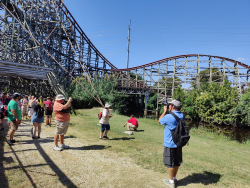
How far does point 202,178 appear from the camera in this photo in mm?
3684

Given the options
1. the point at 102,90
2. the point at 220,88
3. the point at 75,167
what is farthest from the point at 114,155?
the point at 220,88

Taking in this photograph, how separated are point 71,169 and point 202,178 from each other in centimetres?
303

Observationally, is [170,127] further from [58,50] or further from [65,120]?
[58,50]

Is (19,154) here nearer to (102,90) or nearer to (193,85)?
(102,90)

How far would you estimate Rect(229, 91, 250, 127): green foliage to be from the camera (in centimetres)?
1619

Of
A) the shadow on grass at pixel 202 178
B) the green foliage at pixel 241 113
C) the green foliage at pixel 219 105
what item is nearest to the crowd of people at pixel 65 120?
the shadow on grass at pixel 202 178

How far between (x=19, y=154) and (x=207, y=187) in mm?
4621

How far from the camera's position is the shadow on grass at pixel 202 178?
3.48 m

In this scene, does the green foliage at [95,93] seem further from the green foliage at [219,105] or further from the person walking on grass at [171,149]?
the person walking on grass at [171,149]

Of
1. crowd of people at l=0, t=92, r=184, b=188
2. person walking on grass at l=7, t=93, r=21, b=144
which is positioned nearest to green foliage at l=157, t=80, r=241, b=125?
crowd of people at l=0, t=92, r=184, b=188

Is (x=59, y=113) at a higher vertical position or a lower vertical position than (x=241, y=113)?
higher

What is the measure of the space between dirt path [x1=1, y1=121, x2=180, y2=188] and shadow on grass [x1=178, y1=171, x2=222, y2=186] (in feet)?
1.55

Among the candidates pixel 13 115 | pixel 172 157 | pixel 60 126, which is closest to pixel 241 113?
pixel 172 157

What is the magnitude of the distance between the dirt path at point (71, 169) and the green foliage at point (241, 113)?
55.6 ft
